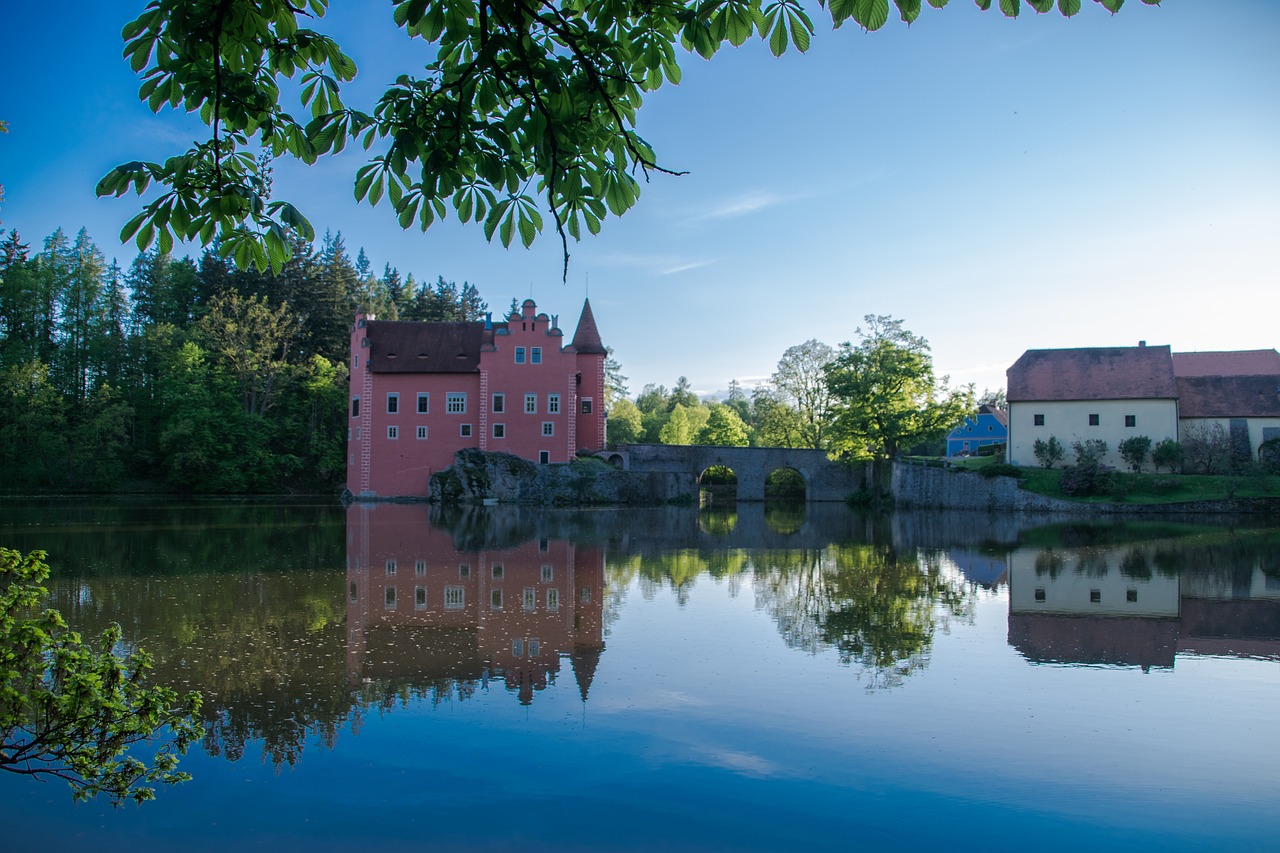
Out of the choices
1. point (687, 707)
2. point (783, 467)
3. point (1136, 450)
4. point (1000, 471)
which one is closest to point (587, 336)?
point (783, 467)

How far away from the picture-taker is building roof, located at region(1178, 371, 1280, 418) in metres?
40.0

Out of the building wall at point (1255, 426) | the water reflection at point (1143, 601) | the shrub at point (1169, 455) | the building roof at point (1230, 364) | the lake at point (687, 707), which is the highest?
the building roof at point (1230, 364)

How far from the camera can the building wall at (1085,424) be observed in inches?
1582

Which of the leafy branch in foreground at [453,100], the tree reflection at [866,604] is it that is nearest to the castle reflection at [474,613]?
the tree reflection at [866,604]

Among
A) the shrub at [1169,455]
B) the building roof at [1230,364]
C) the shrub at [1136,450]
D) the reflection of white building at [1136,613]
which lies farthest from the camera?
the building roof at [1230,364]

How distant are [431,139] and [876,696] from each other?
5.99 metres

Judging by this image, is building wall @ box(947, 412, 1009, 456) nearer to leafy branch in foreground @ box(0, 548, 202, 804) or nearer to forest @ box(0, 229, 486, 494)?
forest @ box(0, 229, 486, 494)

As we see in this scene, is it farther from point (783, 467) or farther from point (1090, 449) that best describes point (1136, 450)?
point (783, 467)

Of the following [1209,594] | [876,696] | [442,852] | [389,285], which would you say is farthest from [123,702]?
[389,285]

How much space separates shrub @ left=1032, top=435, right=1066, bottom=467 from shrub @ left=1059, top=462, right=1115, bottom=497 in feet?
13.2

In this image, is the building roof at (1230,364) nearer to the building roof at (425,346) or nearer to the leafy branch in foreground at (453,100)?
the building roof at (425,346)

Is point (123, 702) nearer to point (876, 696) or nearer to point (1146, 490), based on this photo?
point (876, 696)

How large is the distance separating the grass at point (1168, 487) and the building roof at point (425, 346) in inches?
1133

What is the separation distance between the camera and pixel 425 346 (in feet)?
149
